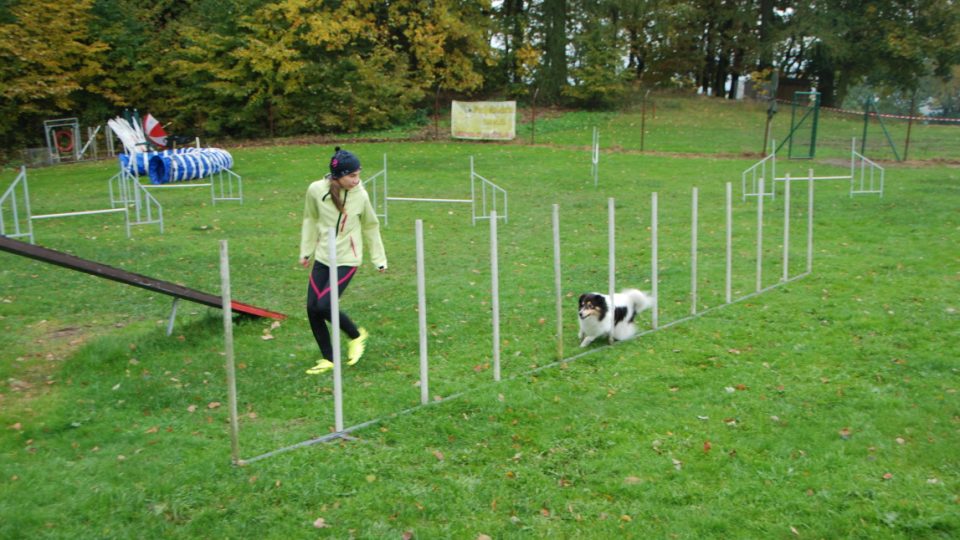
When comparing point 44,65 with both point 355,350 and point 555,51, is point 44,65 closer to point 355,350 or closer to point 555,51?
point 555,51

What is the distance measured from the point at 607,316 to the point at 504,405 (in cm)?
178

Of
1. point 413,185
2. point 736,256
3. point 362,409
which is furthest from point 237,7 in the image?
point 362,409

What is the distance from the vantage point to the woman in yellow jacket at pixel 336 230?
237 inches

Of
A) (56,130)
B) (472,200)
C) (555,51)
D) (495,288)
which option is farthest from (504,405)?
(555,51)

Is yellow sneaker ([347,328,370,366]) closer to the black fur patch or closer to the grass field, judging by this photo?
the grass field

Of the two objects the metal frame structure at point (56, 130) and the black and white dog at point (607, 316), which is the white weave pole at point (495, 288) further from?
the metal frame structure at point (56, 130)

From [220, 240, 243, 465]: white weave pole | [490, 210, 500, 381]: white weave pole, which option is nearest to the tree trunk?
[490, 210, 500, 381]: white weave pole

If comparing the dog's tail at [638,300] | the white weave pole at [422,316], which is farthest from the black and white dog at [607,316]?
the white weave pole at [422,316]

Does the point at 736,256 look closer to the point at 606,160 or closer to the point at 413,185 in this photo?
the point at 413,185

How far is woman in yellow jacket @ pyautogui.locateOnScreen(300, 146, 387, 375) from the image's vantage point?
6.02m

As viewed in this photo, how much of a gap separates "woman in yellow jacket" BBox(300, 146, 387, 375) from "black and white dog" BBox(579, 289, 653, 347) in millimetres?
1931

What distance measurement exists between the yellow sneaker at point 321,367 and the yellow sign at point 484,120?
886 inches

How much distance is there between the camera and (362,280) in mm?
9953

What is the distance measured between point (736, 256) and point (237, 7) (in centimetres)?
2615
